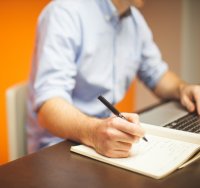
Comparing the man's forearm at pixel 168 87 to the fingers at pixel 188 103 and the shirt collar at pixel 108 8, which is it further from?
the shirt collar at pixel 108 8

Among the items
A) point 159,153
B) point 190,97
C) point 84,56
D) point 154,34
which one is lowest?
point 154,34

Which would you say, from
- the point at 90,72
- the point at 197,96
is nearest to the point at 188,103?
the point at 197,96

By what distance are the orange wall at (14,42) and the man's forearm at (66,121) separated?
65cm

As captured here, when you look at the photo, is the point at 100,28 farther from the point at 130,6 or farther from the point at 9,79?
the point at 9,79

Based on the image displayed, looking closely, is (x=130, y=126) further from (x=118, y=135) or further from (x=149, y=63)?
(x=149, y=63)

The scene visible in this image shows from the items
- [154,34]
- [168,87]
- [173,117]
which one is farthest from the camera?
[154,34]

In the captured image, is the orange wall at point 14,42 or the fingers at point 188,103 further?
the orange wall at point 14,42

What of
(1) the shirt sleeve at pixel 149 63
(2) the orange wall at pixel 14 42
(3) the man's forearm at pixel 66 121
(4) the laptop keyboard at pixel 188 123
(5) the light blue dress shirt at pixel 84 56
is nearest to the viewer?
(3) the man's forearm at pixel 66 121

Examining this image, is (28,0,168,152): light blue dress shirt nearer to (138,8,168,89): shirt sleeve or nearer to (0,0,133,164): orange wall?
(138,8,168,89): shirt sleeve

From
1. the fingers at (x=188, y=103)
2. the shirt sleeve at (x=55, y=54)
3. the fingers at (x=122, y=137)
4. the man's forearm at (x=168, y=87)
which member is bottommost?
the man's forearm at (x=168, y=87)

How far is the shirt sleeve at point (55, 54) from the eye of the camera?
3.48 ft

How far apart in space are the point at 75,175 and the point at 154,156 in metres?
0.17

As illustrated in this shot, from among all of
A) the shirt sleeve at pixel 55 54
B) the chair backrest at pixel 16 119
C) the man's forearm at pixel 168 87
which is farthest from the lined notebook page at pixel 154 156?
the man's forearm at pixel 168 87

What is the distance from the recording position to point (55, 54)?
3.65 feet
